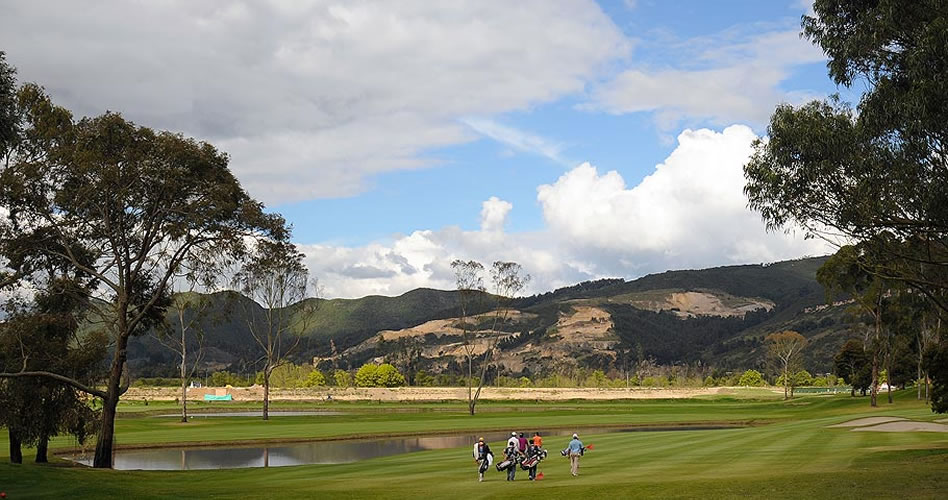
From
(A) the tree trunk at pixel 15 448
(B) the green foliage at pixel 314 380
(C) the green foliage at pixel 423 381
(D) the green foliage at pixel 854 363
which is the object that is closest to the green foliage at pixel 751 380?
Result: (D) the green foliage at pixel 854 363

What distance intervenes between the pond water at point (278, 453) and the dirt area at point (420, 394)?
77.9m

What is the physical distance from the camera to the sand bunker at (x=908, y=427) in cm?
4881

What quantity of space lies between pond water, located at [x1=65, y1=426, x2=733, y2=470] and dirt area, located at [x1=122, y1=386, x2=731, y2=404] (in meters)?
77.9

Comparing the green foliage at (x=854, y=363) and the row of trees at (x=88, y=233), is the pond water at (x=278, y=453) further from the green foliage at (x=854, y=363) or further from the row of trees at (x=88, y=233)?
the green foliage at (x=854, y=363)

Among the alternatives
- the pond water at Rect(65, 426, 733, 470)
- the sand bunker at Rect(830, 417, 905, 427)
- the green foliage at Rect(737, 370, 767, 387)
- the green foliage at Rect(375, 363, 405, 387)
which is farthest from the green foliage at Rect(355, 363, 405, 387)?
the sand bunker at Rect(830, 417, 905, 427)

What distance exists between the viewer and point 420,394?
488ft

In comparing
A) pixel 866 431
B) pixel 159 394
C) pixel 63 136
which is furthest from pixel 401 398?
pixel 63 136

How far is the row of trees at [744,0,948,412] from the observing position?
25750 mm

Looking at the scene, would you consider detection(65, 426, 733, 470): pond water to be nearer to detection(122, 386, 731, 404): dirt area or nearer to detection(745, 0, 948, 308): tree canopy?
detection(745, 0, 948, 308): tree canopy

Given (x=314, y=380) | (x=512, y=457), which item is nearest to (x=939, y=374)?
(x=512, y=457)

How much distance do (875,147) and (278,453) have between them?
4045cm

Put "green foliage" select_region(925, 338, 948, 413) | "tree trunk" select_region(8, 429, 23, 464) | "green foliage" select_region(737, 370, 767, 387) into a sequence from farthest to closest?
1. "green foliage" select_region(737, 370, 767, 387)
2. "tree trunk" select_region(8, 429, 23, 464)
3. "green foliage" select_region(925, 338, 948, 413)

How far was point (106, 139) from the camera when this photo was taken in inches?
1500

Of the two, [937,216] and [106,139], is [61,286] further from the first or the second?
[937,216]
